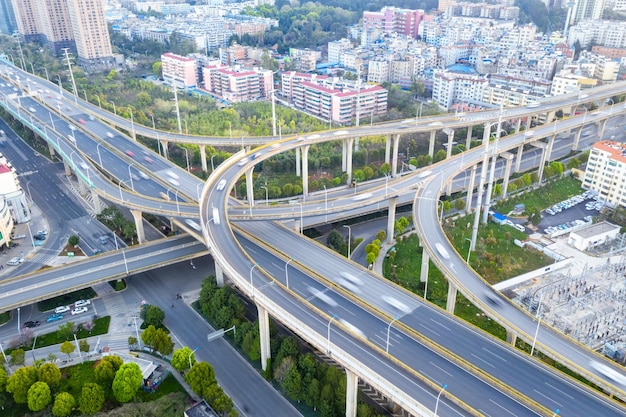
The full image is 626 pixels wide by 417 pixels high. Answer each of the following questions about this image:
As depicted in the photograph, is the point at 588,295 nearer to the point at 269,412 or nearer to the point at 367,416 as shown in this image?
the point at 367,416

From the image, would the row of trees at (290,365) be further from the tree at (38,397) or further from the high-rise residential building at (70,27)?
the high-rise residential building at (70,27)

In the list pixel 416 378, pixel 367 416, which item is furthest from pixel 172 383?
pixel 416 378

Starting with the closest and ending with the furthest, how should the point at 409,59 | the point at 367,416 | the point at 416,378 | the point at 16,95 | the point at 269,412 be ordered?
the point at 416,378 < the point at 367,416 < the point at 269,412 < the point at 16,95 < the point at 409,59

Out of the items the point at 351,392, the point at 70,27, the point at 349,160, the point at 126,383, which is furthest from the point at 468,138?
the point at 70,27

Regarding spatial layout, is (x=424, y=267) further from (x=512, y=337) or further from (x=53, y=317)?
(x=53, y=317)

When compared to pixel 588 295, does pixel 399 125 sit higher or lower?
higher

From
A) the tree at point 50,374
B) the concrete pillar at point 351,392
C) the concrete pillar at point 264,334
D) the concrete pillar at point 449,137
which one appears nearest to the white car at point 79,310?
the tree at point 50,374
